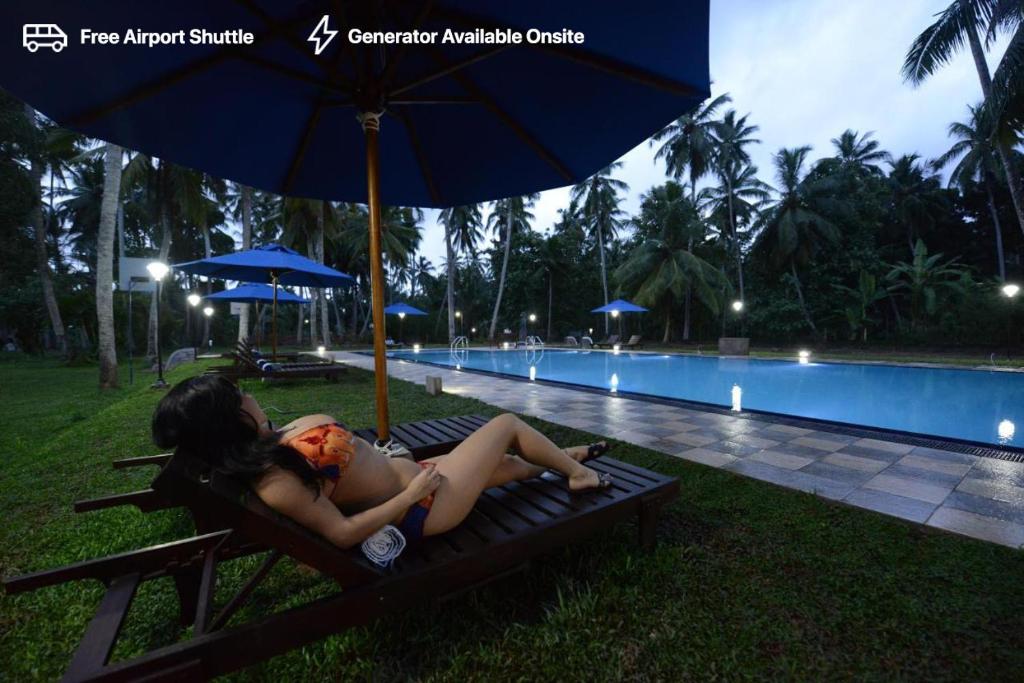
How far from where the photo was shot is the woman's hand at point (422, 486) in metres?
1.69

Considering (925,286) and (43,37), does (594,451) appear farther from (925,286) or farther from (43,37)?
(925,286)

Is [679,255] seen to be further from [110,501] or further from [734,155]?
[110,501]

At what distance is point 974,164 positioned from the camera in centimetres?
2289

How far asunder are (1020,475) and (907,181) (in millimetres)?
32998

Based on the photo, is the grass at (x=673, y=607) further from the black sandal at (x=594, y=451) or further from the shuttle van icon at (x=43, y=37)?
the shuttle van icon at (x=43, y=37)

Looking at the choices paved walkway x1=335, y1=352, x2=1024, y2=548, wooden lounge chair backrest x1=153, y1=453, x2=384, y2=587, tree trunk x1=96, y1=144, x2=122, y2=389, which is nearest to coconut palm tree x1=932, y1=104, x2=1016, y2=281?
paved walkway x1=335, y1=352, x2=1024, y2=548

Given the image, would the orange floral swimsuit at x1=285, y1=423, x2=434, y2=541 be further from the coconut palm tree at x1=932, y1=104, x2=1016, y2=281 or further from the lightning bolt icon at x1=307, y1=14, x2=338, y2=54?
the coconut palm tree at x1=932, y1=104, x2=1016, y2=281

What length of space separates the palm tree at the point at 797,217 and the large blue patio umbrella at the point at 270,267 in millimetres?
23803

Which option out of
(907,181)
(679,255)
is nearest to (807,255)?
(679,255)

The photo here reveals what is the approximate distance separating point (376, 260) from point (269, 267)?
21.1 feet

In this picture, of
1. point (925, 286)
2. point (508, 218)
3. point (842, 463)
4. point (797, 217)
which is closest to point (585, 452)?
point (842, 463)

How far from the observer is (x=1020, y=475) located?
351 centimetres

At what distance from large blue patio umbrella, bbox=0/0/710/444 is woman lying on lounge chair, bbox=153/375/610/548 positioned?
120 cm

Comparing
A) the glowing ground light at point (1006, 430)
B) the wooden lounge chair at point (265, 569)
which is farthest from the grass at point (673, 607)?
the glowing ground light at point (1006, 430)
